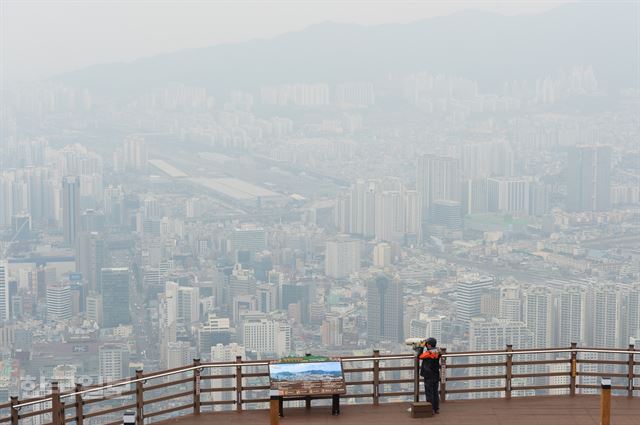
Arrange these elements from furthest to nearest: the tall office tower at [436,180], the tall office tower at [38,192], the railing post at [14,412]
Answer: the tall office tower at [436,180] → the tall office tower at [38,192] → the railing post at [14,412]

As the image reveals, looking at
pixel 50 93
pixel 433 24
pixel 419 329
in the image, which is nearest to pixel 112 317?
pixel 419 329

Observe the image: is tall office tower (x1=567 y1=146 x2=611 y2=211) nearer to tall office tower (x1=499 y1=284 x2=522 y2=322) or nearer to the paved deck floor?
tall office tower (x1=499 y1=284 x2=522 y2=322)

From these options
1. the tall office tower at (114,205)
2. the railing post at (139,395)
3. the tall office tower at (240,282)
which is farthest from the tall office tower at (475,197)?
the railing post at (139,395)

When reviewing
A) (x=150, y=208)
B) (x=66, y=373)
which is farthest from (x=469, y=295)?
(x=150, y=208)

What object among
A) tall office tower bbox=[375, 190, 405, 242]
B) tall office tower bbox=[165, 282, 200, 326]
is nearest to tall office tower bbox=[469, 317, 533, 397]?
tall office tower bbox=[165, 282, 200, 326]

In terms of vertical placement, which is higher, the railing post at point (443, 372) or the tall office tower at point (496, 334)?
the railing post at point (443, 372)

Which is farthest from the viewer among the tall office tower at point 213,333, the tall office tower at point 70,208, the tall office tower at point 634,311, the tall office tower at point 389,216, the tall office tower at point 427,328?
the tall office tower at point 389,216

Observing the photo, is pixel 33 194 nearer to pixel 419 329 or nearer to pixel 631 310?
pixel 419 329

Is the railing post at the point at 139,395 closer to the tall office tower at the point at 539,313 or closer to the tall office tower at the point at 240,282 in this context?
the tall office tower at the point at 539,313

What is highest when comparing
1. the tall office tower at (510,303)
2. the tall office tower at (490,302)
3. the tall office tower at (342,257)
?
the tall office tower at (342,257)
